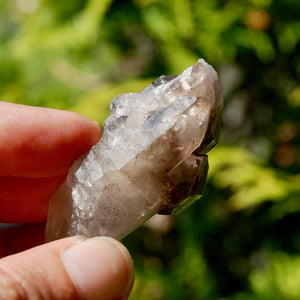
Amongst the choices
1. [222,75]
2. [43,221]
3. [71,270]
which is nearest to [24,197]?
[43,221]

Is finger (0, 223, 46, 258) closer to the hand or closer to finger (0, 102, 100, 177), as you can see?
the hand

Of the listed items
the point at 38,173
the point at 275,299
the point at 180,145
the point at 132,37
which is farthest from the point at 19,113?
the point at 275,299

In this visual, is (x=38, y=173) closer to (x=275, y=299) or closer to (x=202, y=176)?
(x=202, y=176)

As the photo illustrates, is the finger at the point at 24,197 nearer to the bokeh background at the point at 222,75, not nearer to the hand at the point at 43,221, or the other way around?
the hand at the point at 43,221

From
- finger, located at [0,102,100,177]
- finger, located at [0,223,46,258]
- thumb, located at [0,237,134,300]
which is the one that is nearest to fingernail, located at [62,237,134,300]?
thumb, located at [0,237,134,300]

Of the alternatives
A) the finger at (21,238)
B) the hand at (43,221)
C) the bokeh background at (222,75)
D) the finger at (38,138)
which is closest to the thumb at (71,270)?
the hand at (43,221)

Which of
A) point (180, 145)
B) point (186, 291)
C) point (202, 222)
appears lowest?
point (186, 291)

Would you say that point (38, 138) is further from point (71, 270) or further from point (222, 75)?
point (222, 75)
